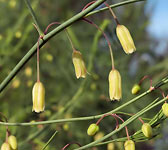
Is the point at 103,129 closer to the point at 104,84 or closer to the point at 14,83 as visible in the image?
the point at 104,84

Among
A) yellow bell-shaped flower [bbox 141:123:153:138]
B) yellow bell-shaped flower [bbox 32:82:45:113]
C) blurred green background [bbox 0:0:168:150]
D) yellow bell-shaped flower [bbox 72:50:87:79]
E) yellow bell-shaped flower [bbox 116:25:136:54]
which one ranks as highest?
blurred green background [bbox 0:0:168:150]

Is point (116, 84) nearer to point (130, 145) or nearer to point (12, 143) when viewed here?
point (130, 145)

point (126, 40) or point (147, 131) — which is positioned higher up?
point (126, 40)

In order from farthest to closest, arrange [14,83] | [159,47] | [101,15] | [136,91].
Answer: [159,47], [101,15], [14,83], [136,91]

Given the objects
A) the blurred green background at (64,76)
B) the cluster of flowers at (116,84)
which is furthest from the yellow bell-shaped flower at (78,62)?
the blurred green background at (64,76)

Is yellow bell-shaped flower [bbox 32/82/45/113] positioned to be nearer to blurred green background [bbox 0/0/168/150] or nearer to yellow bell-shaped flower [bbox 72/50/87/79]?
yellow bell-shaped flower [bbox 72/50/87/79]

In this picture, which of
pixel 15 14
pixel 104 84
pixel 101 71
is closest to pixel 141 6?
pixel 101 71

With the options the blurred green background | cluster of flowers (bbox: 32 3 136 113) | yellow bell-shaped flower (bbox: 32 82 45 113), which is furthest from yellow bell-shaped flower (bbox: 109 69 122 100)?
the blurred green background

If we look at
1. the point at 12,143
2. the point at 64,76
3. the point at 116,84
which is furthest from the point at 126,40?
the point at 64,76

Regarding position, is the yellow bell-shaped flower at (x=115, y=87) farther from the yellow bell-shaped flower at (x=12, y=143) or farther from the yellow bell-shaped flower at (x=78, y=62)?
the yellow bell-shaped flower at (x=12, y=143)

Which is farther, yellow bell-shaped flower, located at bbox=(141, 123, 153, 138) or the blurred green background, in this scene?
the blurred green background

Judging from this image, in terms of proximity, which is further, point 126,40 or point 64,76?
point 64,76
